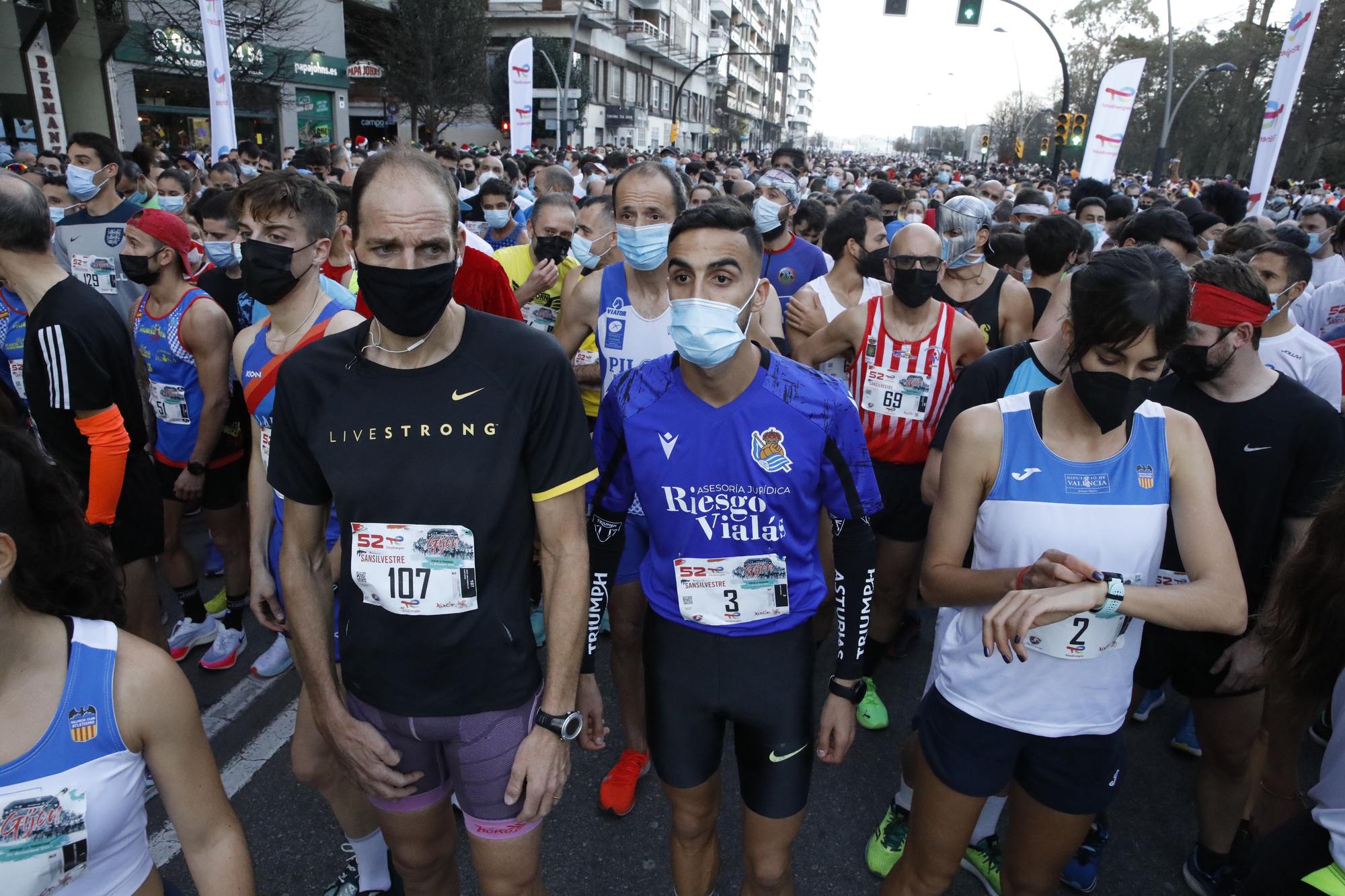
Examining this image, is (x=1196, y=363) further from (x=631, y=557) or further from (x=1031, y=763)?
(x=631, y=557)

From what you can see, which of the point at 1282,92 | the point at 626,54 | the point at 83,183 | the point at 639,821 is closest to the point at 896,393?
the point at 639,821

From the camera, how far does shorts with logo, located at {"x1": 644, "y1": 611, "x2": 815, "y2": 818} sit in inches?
89.0

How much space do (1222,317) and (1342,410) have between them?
2369mm

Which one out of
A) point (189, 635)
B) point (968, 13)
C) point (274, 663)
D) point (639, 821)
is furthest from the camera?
point (968, 13)

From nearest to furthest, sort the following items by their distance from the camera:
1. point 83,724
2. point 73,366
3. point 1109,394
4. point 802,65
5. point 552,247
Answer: point 83,724 < point 1109,394 < point 73,366 < point 552,247 < point 802,65

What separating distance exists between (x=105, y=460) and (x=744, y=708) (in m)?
2.52

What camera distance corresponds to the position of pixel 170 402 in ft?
12.9

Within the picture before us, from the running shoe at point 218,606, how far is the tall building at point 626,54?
39.4m

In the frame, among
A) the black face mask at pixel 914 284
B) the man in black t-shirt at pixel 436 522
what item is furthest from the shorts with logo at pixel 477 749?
the black face mask at pixel 914 284

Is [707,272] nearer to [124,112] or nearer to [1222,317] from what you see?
[1222,317]

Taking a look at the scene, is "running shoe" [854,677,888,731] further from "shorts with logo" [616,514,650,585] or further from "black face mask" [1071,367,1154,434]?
"black face mask" [1071,367,1154,434]

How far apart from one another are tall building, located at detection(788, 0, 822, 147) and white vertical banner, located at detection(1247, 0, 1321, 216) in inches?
5153

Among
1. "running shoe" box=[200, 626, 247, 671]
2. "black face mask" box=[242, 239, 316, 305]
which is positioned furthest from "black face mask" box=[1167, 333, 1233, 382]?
"running shoe" box=[200, 626, 247, 671]

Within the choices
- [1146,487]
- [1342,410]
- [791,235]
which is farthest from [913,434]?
[791,235]
